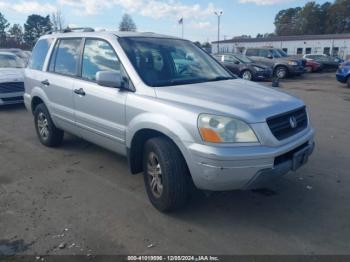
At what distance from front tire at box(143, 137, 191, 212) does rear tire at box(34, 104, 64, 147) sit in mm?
2636

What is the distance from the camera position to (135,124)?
3588 millimetres

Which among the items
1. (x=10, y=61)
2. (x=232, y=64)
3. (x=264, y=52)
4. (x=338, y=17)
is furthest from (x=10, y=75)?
(x=338, y=17)

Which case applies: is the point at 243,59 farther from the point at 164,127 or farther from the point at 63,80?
the point at 164,127

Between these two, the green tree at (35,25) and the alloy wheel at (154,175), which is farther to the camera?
the green tree at (35,25)

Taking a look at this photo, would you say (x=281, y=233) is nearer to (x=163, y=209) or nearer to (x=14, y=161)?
(x=163, y=209)

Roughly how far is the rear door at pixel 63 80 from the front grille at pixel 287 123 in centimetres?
285

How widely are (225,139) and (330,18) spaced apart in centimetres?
10088

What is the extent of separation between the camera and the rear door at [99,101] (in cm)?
389

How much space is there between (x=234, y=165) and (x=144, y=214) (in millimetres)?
1229

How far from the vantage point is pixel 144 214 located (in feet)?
11.8

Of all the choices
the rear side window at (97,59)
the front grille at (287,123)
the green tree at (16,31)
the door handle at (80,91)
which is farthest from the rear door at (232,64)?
the green tree at (16,31)

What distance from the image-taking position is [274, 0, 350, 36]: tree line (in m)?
87.3

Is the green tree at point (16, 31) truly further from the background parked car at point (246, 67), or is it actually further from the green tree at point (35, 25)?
the background parked car at point (246, 67)

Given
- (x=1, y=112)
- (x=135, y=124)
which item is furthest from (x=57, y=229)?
(x=1, y=112)
